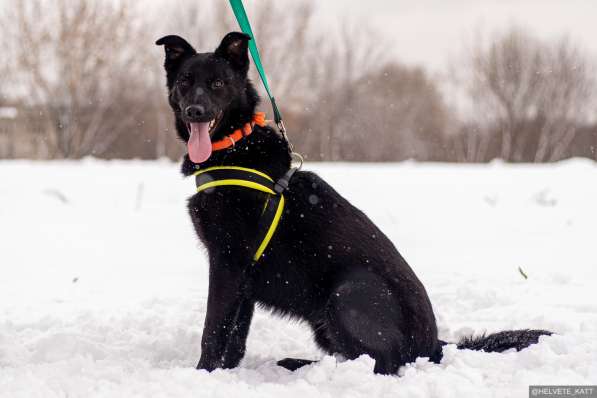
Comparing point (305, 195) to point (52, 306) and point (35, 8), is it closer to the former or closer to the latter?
point (52, 306)

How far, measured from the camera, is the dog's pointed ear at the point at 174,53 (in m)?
3.11

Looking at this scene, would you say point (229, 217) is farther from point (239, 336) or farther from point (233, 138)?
point (239, 336)

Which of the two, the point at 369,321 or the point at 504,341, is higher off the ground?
the point at 369,321

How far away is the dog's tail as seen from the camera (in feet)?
9.30

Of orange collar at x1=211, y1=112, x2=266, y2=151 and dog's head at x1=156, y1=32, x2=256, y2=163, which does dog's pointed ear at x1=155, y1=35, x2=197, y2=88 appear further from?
orange collar at x1=211, y1=112, x2=266, y2=151

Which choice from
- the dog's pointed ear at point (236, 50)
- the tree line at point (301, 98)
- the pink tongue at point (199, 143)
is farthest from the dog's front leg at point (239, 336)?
the tree line at point (301, 98)

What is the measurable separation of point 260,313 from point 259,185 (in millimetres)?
1451

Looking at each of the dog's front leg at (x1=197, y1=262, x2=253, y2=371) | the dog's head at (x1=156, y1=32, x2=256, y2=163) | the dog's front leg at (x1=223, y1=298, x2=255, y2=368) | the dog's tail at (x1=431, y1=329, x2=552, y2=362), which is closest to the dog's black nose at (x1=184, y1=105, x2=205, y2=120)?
the dog's head at (x1=156, y1=32, x2=256, y2=163)

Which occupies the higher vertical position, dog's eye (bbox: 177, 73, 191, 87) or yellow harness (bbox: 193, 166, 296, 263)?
dog's eye (bbox: 177, 73, 191, 87)

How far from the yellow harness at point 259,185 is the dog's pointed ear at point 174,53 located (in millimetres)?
661

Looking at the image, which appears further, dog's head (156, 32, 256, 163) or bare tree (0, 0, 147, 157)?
bare tree (0, 0, 147, 157)

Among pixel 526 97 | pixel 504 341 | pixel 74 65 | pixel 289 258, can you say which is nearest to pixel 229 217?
pixel 289 258

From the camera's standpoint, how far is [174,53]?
3.17 meters

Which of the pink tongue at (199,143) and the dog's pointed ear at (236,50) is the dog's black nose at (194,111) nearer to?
the pink tongue at (199,143)
